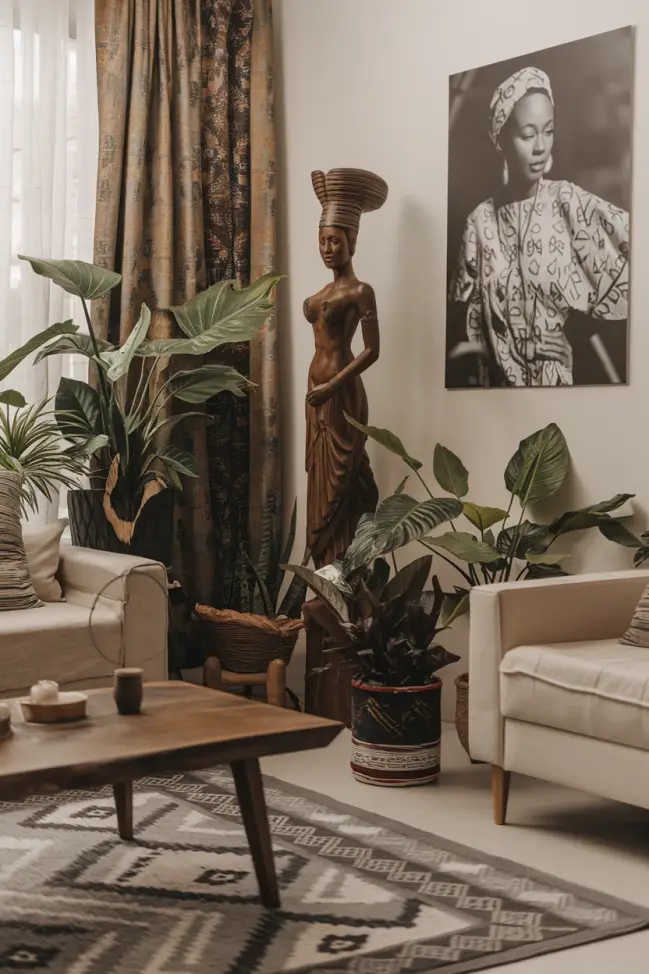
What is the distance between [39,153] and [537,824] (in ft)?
9.58

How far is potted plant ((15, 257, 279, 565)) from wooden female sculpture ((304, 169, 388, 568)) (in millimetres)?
241

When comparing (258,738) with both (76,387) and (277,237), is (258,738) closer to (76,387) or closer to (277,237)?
(76,387)

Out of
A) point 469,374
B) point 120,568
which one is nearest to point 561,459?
point 469,374

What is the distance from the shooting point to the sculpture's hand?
420 cm

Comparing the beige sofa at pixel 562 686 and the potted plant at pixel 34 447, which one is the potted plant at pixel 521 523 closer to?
the beige sofa at pixel 562 686

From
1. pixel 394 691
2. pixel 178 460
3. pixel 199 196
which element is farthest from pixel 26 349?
pixel 394 691

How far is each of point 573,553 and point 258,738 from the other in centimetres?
182

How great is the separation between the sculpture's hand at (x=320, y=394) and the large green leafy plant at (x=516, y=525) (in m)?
0.26

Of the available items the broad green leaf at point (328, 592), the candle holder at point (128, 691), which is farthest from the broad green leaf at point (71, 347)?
the candle holder at point (128, 691)

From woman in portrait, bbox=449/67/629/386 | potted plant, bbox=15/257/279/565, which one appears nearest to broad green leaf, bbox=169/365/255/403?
potted plant, bbox=15/257/279/565

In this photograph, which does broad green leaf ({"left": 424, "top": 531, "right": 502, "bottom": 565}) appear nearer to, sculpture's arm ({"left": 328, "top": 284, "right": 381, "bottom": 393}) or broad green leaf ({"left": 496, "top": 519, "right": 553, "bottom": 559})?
broad green leaf ({"left": 496, "top": 519, "right": 553, "bottom": 559})

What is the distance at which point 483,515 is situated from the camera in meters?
3.75

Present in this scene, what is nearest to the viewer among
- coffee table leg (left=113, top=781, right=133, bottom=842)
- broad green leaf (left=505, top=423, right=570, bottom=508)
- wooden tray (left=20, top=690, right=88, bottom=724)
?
wooden tray (left=20, top=690, right=88, bottom=724)

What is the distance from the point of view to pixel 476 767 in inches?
147
